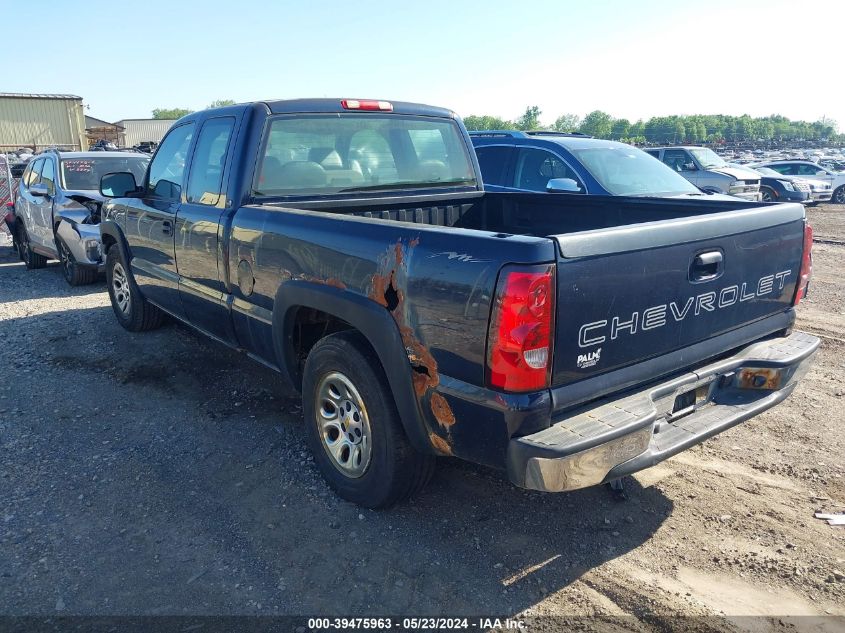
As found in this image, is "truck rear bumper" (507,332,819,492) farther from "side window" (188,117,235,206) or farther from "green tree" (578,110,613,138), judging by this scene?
"green tree" (578,110,613,138)

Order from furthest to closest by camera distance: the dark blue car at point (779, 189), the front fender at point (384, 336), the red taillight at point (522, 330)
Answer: the dark blue car at point (779, 189) < the front fender at point (384, 336) < the red taillight at point (522, 330)

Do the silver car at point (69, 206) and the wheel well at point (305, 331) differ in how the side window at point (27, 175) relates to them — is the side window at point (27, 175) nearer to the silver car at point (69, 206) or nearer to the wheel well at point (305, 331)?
the silver car at point (69, 206)

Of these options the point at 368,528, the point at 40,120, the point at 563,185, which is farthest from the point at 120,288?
the point at 40,120

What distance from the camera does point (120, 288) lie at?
6270mm

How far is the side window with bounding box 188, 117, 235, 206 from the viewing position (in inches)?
159

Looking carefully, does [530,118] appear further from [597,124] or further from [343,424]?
[343,424]

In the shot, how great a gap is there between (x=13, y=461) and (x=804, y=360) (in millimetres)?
4421

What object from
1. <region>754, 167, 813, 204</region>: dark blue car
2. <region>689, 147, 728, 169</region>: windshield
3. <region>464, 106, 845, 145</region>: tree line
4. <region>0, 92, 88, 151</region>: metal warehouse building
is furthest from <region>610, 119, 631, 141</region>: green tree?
<region>689, 147, 728, 169</region>: windshield

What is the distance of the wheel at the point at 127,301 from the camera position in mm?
5863

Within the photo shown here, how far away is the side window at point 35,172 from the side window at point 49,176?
0.17m

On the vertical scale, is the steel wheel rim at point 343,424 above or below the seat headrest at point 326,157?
below

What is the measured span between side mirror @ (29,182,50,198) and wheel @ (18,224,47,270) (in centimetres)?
88

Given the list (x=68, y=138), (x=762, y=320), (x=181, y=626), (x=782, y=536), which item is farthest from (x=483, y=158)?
(x=68, y=138)

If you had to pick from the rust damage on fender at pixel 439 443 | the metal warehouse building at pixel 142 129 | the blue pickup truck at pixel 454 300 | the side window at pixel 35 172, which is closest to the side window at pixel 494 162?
the blue pickup truck at pixel 454 300
